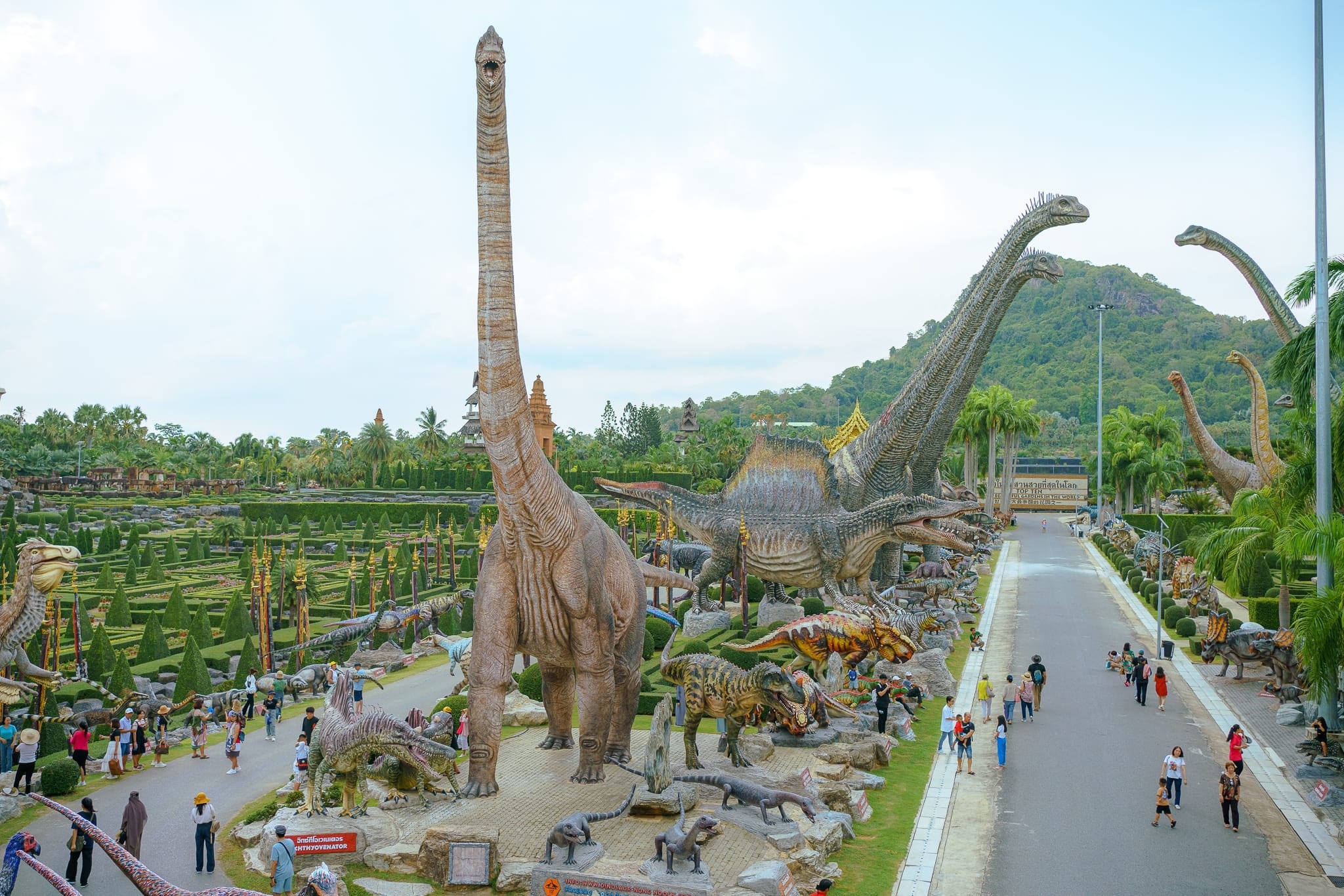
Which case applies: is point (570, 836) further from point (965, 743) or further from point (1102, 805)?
point (1102, 805)

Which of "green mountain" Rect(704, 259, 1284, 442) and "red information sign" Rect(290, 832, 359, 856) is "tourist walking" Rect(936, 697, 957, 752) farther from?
"green mountain" Rect(704, 259, 1284, 442)

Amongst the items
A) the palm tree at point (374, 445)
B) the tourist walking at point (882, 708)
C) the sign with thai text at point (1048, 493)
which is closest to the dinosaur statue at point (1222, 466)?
the tourist walking at point (882, 708)

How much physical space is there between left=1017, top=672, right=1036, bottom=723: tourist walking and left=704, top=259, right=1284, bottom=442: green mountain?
286 feet

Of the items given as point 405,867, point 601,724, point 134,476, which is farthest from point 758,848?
point 134,476

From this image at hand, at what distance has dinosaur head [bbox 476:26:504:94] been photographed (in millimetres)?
11453

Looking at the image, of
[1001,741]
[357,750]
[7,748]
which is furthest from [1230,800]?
[7,748]

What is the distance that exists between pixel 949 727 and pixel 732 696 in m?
4.45

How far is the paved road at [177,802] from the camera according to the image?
Result: 12039mm

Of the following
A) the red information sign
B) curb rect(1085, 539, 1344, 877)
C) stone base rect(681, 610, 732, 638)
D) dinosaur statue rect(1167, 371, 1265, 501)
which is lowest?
curb rect(1085, 539, 1344, 877)

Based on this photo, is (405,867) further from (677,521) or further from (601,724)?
(677,521)

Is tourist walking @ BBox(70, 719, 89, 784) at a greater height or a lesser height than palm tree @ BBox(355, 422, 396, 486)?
lesser

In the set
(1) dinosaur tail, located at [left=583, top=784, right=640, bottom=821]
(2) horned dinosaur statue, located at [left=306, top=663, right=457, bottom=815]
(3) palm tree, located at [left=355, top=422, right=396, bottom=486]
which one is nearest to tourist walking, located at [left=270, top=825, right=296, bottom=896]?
(2) horned dinosaur statue, located at [left=306, top=663, right=457, bottom=815]

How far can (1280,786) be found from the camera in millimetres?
15477

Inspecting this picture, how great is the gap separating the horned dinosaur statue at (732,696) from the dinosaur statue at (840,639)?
4569mm
